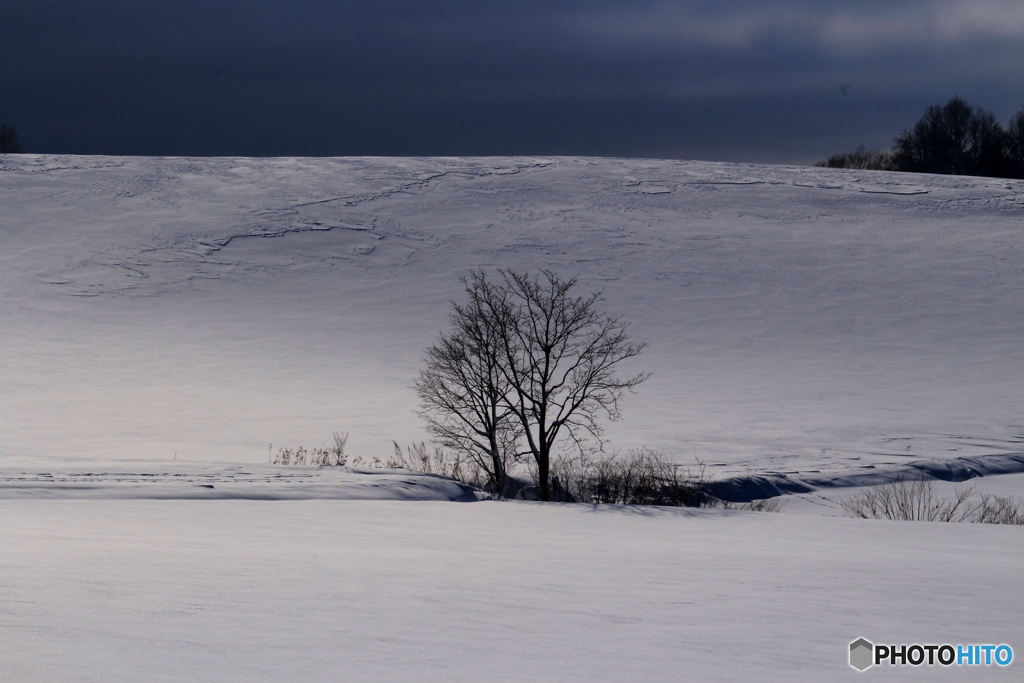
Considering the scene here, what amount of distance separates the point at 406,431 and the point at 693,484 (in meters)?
6.71

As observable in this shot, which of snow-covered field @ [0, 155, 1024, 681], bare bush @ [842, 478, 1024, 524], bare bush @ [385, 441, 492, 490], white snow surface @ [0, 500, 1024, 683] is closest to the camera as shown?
white snow surface @ [0, 500, 1024, 683]

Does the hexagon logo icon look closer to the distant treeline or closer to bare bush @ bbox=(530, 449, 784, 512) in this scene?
bare bush @ bbox=(530, 449, 784, 512)

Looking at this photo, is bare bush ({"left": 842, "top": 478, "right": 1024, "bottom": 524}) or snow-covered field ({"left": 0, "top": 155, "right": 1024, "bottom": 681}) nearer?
snow-covered field ({"left": 0, "top": 155, "right": 1024, "bottom": 681})

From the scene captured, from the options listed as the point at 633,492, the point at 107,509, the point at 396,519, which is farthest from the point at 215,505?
the point at 633,492

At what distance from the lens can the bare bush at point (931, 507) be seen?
12227 millimetres

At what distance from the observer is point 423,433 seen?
1853cm

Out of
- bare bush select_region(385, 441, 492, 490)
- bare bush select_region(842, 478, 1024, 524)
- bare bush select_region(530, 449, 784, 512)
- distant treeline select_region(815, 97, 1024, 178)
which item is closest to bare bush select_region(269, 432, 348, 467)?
bare bush select_region(385, 441, 492, 490)

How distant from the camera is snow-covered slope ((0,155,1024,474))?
762 inches

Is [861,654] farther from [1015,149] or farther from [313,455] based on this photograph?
[1015,149]

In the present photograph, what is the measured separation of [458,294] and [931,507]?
18.9 meters

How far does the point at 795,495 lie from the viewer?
14.6 meters

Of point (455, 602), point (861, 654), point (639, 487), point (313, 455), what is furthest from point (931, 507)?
point (455, 602)

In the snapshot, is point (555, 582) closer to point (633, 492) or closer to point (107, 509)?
point (107, 509)

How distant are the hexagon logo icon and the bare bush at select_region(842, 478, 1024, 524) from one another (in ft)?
27.7
